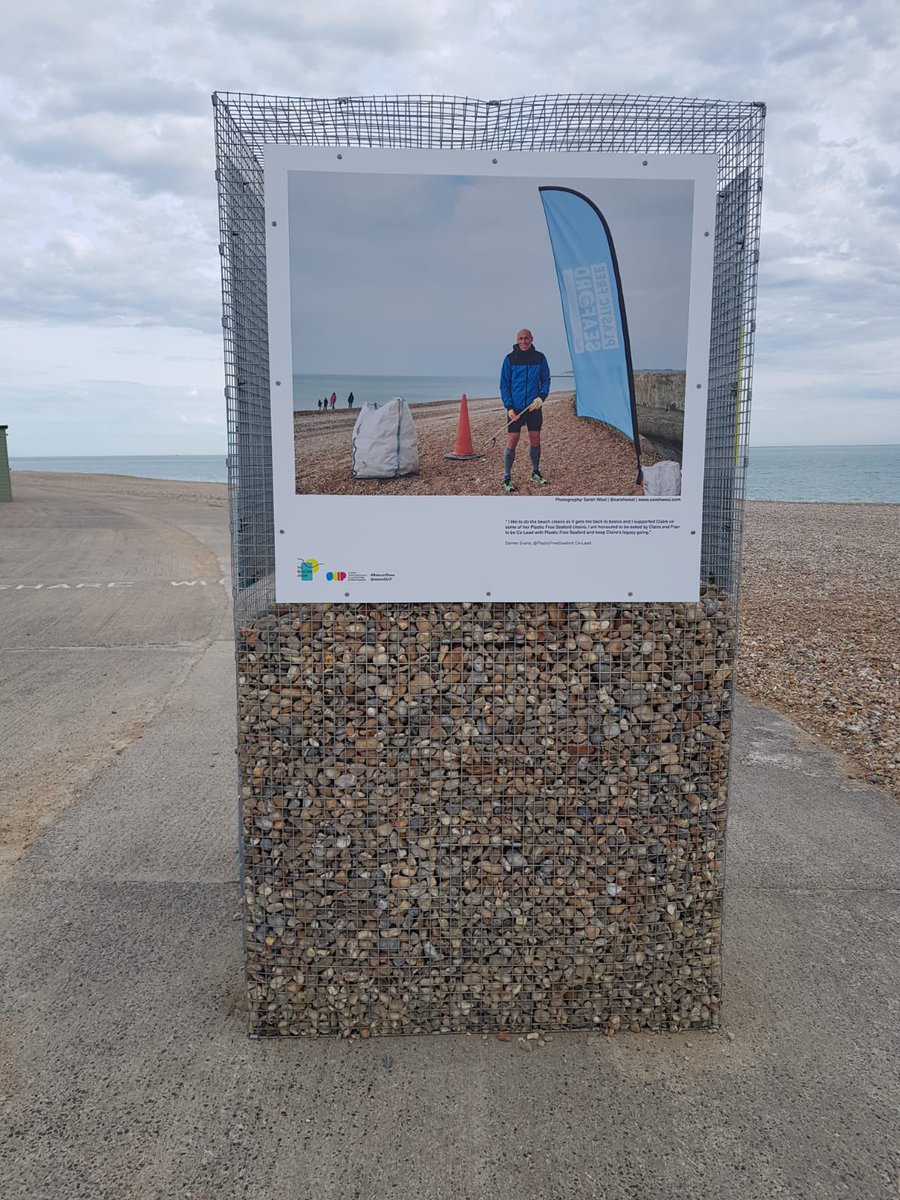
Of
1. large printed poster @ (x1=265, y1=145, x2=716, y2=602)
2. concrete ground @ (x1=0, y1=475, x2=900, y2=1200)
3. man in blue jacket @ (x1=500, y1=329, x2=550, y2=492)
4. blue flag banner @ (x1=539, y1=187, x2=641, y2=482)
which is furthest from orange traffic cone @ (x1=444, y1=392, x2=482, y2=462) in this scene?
concrete ground @ (x1=0, y1=475, x2=900, y2=1200)

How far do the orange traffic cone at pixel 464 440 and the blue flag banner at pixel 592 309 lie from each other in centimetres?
38

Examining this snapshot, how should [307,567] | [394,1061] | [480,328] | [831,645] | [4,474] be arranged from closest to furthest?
[480,328], [307,567], [394,1061], [831,645], [4,474]

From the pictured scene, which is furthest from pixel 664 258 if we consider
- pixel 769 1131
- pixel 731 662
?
pixel 769 1131

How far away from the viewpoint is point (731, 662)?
3025mm

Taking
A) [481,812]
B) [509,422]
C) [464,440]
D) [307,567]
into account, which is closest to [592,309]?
[509,422]

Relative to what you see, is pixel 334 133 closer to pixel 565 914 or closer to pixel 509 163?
pixel 509 163

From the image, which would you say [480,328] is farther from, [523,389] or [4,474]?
[4,474]

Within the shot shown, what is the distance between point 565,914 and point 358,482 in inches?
69.1

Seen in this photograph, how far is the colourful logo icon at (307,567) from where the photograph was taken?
2.87m

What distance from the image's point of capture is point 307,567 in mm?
2873

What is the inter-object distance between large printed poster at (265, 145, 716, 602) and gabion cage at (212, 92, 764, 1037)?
0.17 m

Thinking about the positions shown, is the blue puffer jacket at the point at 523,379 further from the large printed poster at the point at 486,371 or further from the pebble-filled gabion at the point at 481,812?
the pebble-filled gabion at the point at 481,812

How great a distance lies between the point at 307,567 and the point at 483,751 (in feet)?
2.96

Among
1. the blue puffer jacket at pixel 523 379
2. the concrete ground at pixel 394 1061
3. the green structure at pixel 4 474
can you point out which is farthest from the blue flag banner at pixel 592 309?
the green structure at pixel 4 474
